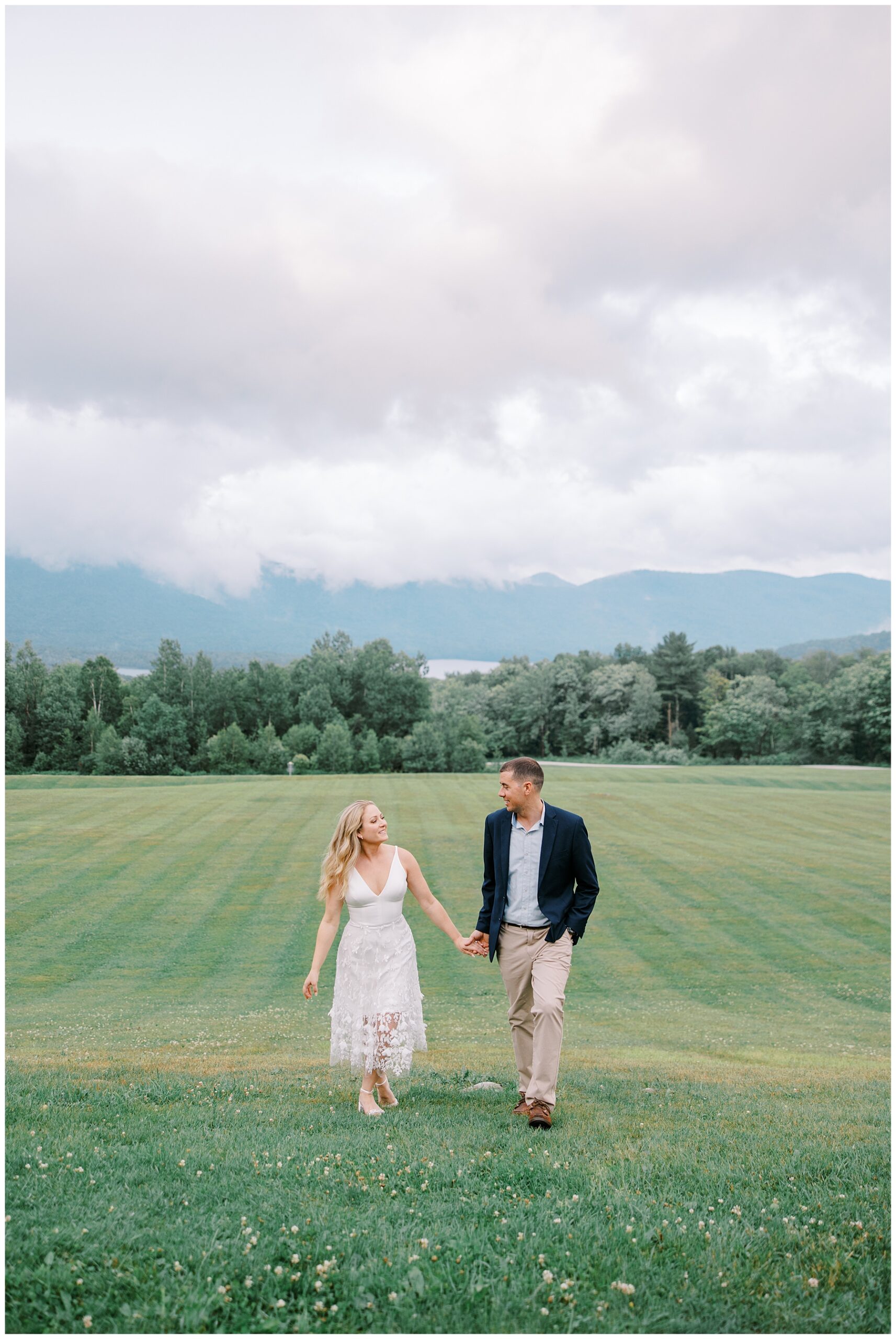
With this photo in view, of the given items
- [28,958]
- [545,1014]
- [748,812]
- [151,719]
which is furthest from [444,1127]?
[151,719]

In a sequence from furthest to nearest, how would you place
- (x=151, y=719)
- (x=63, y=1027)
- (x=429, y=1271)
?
(x=151, y=719)
(x=63, y=1027)
(x=429, y=1271)

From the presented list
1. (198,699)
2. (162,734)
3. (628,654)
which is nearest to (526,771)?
(162,734)

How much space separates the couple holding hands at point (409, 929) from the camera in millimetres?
7141

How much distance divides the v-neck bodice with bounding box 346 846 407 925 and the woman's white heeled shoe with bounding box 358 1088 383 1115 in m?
1.34

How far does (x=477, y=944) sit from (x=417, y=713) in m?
104

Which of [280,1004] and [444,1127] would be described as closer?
[444,1127]

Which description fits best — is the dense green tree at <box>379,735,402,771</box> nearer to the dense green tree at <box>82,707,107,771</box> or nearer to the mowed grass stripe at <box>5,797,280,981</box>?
the dense green tree at <box>82,707,107,771</box>

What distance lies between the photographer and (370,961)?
7.23 m

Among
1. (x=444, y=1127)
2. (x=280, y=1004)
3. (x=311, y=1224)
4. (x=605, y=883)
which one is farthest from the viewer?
(x=605, y=883)

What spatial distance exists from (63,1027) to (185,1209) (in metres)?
10.5

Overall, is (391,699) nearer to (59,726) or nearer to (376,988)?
(59,726)

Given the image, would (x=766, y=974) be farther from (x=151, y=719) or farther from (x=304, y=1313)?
(x=151, y=719)

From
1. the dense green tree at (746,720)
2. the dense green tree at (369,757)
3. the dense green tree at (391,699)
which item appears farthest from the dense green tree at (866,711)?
the dense green tree at (369,757)

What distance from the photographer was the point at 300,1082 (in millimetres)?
8414
